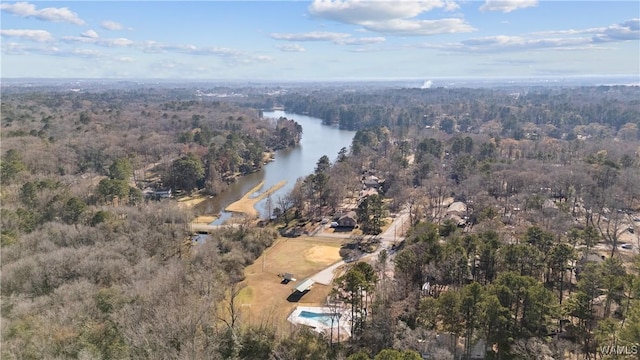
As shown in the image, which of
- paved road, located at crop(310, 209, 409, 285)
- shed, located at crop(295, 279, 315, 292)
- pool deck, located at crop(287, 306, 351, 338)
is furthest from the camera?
paved road, located at crop(310, 209, 409, 285)

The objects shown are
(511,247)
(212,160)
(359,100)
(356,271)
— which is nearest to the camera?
(356,271)

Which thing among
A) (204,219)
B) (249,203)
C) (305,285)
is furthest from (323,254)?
(249,203)

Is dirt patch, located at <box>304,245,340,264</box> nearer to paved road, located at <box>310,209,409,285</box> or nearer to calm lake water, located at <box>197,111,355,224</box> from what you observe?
paved road, located at <box>310,209,409,285</box>

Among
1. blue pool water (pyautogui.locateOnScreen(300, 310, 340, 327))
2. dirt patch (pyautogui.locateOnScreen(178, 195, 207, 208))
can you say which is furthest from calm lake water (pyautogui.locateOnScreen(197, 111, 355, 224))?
blue pool water (pyautogui.locateOnScreen(300, 310, 340, 327))

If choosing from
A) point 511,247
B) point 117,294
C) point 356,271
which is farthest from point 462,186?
point 117,294

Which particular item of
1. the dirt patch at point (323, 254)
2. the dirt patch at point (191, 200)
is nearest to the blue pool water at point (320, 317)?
the dirt patch at point (323, 254)

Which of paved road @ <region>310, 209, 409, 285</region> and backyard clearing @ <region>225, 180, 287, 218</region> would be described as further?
backyard clearing @ <region>225, 180, 287, 218</region>

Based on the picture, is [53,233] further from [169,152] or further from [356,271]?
[169,152]
